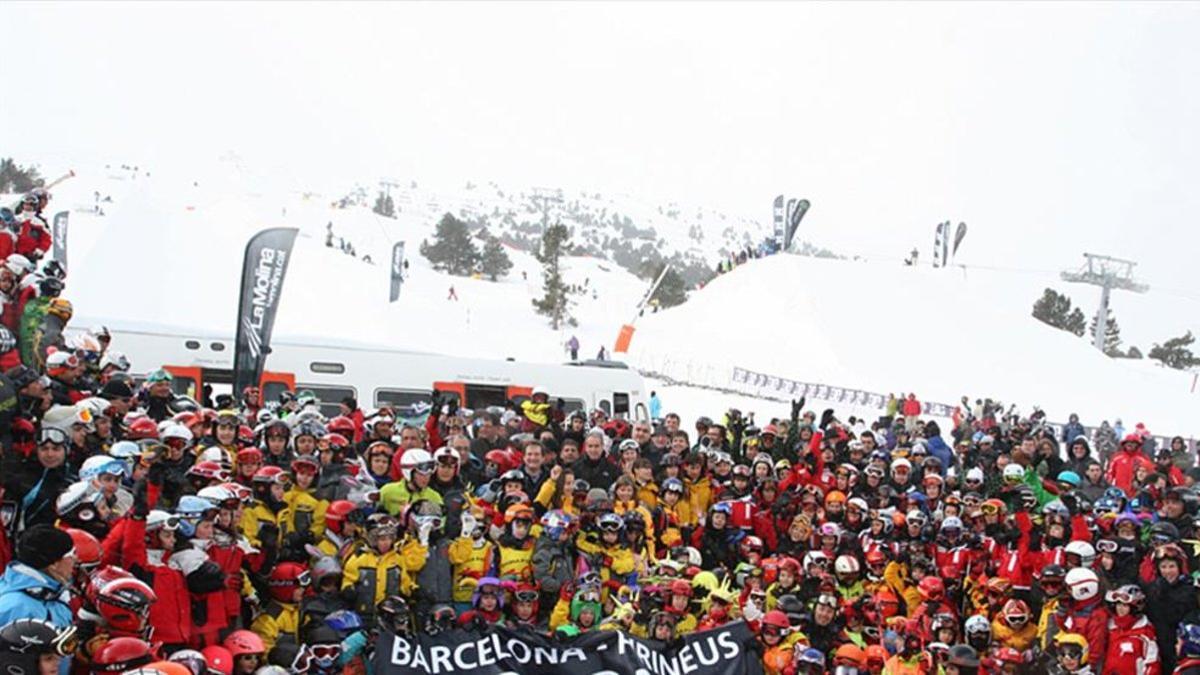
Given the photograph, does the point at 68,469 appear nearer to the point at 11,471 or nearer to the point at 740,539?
the point at 11,471

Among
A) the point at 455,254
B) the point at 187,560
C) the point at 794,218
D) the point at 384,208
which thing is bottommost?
the point at 187,560

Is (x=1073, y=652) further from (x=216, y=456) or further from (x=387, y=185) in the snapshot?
(x=387, y=185)

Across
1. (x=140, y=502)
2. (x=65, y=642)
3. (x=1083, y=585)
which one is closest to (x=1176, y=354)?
(x=1083, y=585)

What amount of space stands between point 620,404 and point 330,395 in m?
5.23

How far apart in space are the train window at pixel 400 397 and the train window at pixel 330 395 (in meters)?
0.41

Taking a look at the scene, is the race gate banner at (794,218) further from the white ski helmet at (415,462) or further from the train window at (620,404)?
the white ski helmet at (415,462)

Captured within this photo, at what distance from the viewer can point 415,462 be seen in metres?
8.27

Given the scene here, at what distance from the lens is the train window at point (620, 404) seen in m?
17.2

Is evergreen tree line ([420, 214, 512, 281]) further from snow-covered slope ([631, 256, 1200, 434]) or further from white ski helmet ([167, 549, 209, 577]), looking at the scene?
white ski helmet ([167, 549, 209, 577])

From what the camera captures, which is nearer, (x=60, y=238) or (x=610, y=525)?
(x=610, y=525)

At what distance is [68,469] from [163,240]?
123 feet

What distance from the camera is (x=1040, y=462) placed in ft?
39.4

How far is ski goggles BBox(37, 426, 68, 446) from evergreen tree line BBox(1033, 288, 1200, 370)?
204 ft

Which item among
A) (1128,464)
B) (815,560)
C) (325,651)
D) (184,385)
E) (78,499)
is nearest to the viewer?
(78,499)
